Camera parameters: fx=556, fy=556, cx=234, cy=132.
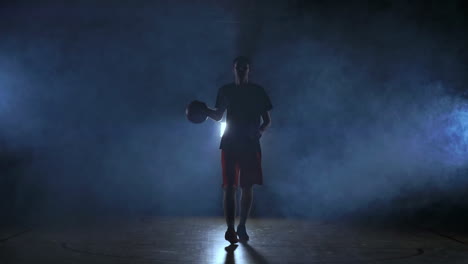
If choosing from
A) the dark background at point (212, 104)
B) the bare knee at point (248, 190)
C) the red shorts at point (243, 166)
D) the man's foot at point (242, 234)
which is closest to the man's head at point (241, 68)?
the red shorts at point (243, 166)

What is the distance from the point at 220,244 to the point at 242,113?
2.88 ft

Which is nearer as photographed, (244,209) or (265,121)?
(244,209)

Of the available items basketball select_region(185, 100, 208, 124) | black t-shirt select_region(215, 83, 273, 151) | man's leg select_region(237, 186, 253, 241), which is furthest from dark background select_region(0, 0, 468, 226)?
basketball select_region(185, 100, 208, 124)

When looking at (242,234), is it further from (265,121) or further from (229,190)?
(265,121)

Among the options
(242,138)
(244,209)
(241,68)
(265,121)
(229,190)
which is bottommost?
(244,209)

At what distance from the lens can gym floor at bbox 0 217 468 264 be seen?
2793mm

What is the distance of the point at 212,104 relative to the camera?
5.93 m

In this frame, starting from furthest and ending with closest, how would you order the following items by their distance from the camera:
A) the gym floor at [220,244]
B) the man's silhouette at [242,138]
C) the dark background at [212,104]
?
the dark background at [212,104] → the man's silhouette at [242,138] → the gym floor at [220,244]

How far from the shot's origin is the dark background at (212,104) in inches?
215

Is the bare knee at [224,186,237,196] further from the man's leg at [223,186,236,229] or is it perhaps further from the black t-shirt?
the black t-shirt

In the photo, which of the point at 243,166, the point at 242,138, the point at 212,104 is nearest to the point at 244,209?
the point at 243,166

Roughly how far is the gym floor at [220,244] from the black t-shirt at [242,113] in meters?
0.63

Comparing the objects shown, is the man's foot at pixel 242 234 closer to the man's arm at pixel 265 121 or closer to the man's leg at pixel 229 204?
the man's leg at pixel 229 204

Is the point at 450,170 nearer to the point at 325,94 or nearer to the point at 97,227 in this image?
the point at 325,94
